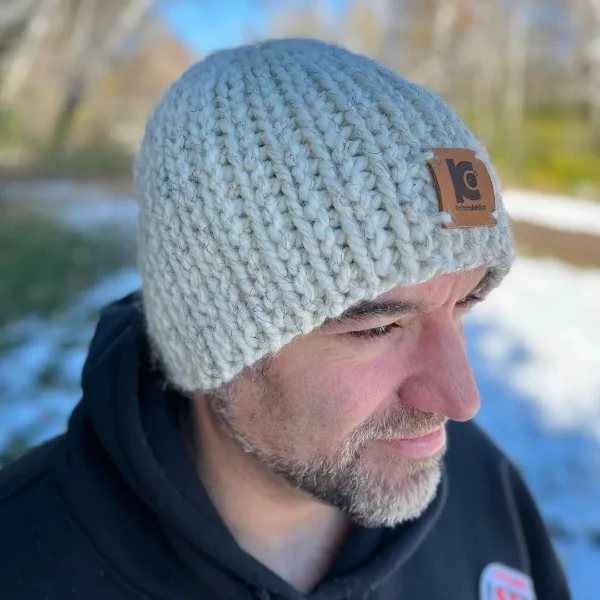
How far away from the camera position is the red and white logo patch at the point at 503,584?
1361mm

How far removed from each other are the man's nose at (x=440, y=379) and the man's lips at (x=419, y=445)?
0.27 ft

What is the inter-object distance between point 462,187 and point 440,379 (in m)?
0.35

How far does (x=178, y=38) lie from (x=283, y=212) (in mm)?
16612

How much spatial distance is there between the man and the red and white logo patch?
0.20 metres

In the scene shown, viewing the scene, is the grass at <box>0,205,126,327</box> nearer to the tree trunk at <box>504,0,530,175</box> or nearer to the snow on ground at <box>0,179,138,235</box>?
the snow on ground at <box>0,179,138,235</box>

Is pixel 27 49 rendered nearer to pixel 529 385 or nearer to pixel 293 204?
pixel 529 385

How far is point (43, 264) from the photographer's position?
17.6 ft

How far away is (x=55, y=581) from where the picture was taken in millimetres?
1036

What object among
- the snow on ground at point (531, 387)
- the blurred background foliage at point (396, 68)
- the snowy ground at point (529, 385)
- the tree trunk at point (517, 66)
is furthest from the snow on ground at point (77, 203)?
the tree trunk at point (517, 66)

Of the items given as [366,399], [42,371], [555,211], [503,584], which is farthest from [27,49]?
[503,584]

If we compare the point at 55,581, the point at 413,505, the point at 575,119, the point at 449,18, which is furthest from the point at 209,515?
the point at 449,18

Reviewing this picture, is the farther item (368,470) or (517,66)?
(517,66)

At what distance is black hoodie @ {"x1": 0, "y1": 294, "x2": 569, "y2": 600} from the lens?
3.39 feet

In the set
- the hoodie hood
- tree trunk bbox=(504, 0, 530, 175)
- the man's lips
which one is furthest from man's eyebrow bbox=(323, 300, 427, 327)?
tree trunk bbox=(504, 0, 530, 175)
